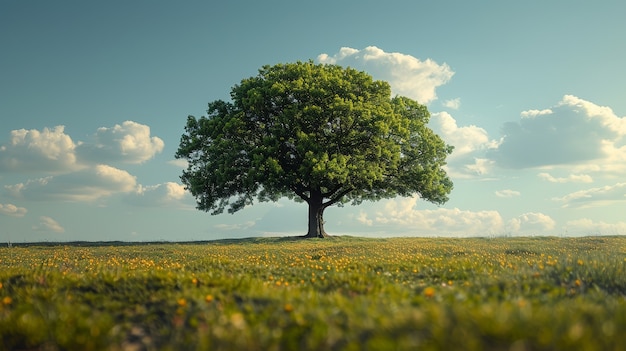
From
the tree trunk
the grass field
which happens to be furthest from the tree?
the grass field

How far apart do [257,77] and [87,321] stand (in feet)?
125

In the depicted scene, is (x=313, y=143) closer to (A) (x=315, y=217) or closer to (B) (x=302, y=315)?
(A) (x=315, y=217)

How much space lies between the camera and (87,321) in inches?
259

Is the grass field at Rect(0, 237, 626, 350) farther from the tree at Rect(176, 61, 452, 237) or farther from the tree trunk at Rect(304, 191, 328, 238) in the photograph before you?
the tree trunk at Rect(304, 191, 328, 238)

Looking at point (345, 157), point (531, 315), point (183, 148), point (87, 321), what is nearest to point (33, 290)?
point (87, 321)

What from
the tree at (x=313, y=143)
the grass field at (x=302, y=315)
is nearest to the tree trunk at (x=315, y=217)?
the tree at (x=313, y=143)

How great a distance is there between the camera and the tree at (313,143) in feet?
123

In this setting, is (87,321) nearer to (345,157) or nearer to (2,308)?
(2,308)

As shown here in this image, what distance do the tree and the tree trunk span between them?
0.09 metres

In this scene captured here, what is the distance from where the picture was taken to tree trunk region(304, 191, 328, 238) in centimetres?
4194

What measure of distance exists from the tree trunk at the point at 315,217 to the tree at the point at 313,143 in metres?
0.09

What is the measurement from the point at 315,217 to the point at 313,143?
8.01m

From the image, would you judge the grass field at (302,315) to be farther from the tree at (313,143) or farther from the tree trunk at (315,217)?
the tree trunk at (315,217)

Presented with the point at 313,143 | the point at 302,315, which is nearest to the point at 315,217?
the point at 313,143
